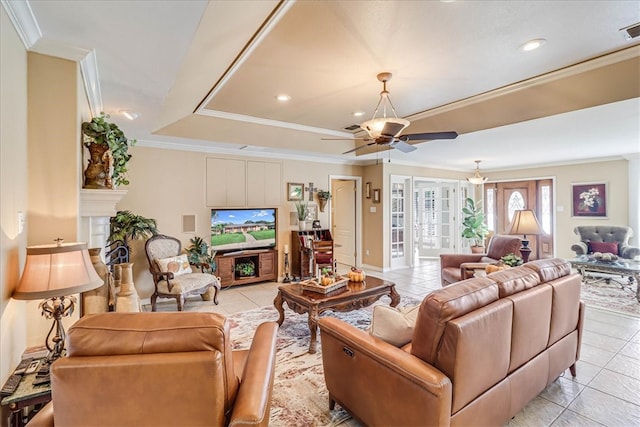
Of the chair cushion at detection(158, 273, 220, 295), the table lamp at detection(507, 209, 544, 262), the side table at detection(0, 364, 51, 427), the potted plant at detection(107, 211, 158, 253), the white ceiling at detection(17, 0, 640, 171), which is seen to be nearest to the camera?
the side table at detection(0, 364, 51, 427)

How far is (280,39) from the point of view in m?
2.13

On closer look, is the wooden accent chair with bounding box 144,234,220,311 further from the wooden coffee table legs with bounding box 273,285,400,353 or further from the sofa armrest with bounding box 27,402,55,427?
the sofa armrest with bounding box 27,402,55,427

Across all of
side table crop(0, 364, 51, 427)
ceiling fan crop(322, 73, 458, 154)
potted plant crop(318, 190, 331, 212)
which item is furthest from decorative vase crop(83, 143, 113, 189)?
potted plant crop(318, 190, 331, 212)

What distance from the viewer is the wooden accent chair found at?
388 cm

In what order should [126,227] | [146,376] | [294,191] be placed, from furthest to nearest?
1. [294,191]
2. [126,227]
3. [146,376]

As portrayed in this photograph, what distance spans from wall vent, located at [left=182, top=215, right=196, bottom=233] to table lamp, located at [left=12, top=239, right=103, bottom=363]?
3259mm

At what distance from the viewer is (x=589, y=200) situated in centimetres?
648

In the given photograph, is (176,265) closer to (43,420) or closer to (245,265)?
(245,265)

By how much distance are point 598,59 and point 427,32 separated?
4.96ft

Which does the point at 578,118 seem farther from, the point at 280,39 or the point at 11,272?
the point at 11,272

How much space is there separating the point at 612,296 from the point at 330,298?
4604 mm

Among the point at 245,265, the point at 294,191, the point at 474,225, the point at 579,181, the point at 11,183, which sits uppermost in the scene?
the point at 579,181

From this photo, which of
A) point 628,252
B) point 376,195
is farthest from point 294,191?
point 628,252

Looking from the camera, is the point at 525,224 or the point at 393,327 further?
the point at 525,224
